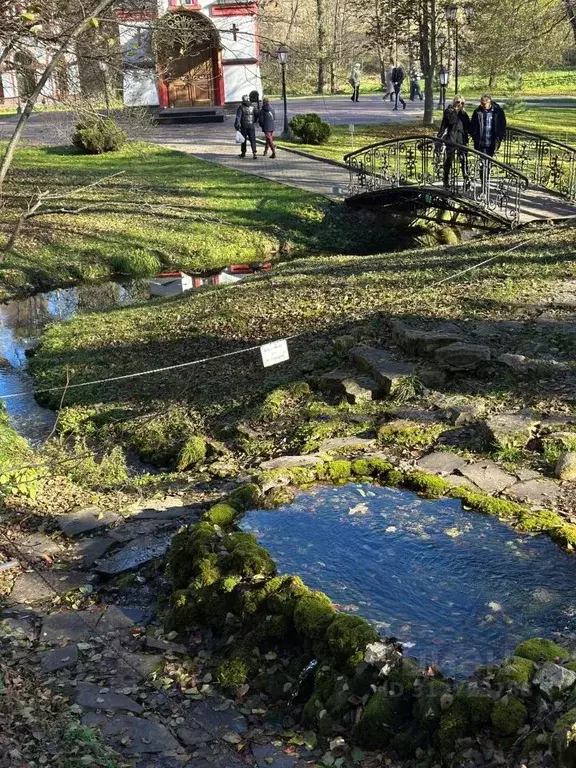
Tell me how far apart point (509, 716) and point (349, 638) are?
1106mm

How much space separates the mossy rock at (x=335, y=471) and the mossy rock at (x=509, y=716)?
3528 mm

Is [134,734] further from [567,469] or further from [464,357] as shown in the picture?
[464,357]

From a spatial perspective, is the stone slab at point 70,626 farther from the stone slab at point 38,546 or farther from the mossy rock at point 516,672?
the mossy rock at point 516,672

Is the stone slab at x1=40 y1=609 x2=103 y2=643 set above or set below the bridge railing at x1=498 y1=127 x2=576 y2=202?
below

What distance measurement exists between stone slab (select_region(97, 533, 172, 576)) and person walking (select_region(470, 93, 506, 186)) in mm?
12907

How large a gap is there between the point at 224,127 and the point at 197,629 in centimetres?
3252

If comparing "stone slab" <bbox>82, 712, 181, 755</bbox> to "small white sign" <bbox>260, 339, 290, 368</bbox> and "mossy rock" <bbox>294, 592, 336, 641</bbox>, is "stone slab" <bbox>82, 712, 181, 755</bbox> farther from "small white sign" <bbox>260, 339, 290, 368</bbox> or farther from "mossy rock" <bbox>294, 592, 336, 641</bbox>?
"small white sign" <bbox>260, 339, 290, 368</bbox>

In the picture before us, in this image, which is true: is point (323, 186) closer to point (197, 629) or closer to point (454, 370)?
point (454, 370)

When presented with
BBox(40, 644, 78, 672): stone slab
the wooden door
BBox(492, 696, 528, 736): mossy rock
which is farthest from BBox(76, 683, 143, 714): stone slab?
the wooden door

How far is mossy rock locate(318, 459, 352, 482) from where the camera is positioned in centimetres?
778

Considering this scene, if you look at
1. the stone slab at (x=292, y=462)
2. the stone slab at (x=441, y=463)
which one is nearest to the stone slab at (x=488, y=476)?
the stone slab at (x=441, y=463)

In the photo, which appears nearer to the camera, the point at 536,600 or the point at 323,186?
the point at 536,600

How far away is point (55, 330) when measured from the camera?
A: 15.8 metres

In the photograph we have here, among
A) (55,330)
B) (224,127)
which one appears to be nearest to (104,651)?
(55,330)
